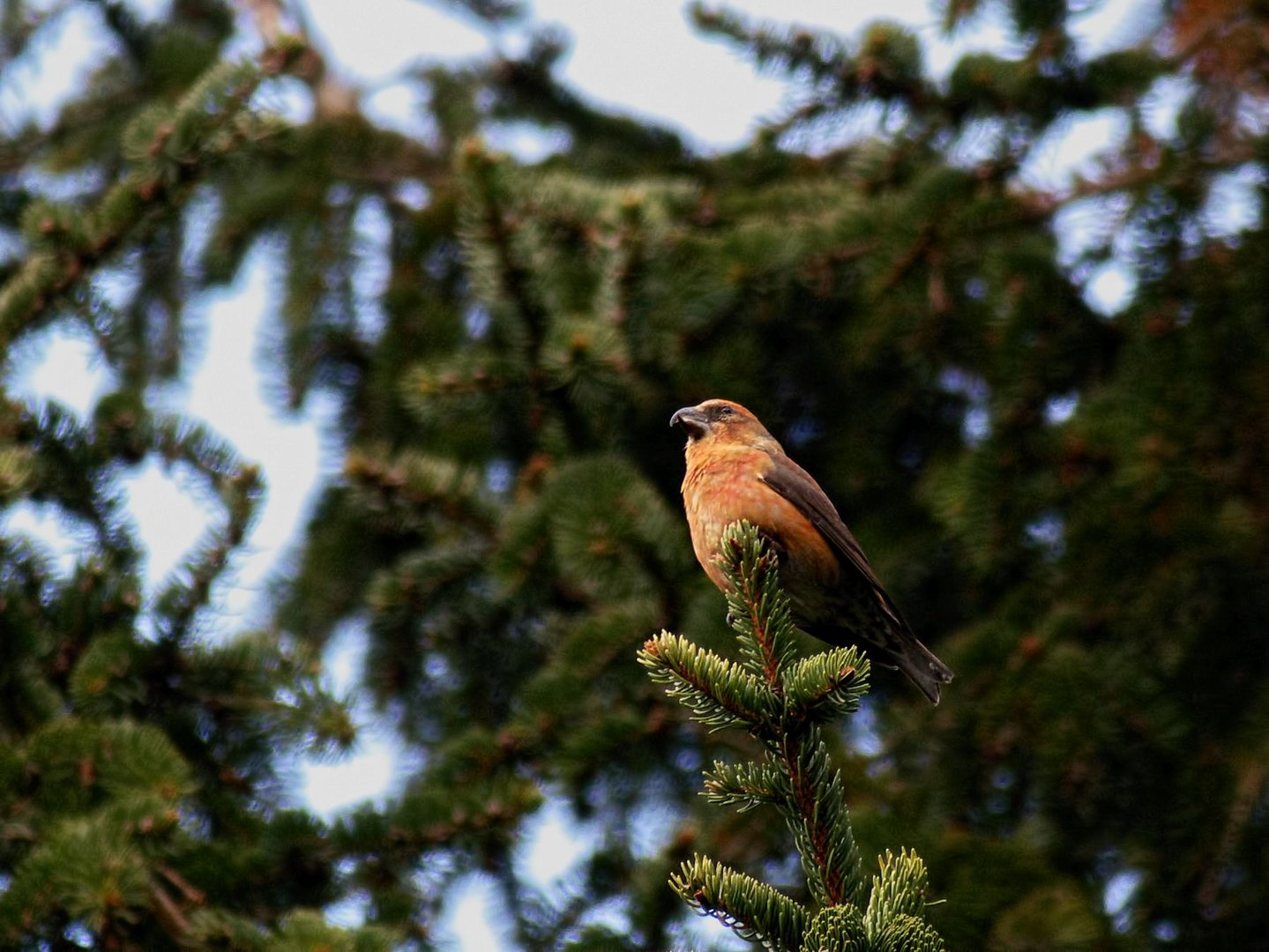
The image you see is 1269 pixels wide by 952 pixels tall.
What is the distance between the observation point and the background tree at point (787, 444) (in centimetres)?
388

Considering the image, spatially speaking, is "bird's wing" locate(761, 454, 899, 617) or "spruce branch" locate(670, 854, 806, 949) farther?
"bird's wing" locate(761, 454, 899, 617)

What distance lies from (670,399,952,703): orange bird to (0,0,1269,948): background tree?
0.21 m

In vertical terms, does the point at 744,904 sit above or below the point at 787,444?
below

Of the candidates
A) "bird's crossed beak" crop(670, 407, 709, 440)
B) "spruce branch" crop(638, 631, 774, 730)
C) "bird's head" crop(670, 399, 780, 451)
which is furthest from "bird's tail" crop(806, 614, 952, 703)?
"spruce branch" crop(638, 631, 774, 730)

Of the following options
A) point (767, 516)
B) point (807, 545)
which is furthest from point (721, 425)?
point (807, 545)

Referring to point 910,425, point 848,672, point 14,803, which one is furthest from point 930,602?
point 14,803

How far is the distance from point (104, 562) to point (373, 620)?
48.3 inches

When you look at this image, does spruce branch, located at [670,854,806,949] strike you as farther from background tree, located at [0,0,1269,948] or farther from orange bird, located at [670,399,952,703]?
orange bird, located at [670,399,952,703]

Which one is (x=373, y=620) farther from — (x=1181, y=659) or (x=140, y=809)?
(x=1181, y=659)

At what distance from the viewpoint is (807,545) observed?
439 cm

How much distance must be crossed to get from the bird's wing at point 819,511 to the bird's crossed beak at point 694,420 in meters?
0.33

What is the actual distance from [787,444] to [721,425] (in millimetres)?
892

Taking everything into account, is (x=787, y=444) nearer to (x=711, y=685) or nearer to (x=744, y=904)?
(x=711, y=685)

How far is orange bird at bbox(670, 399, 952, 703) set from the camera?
14.1 ft
